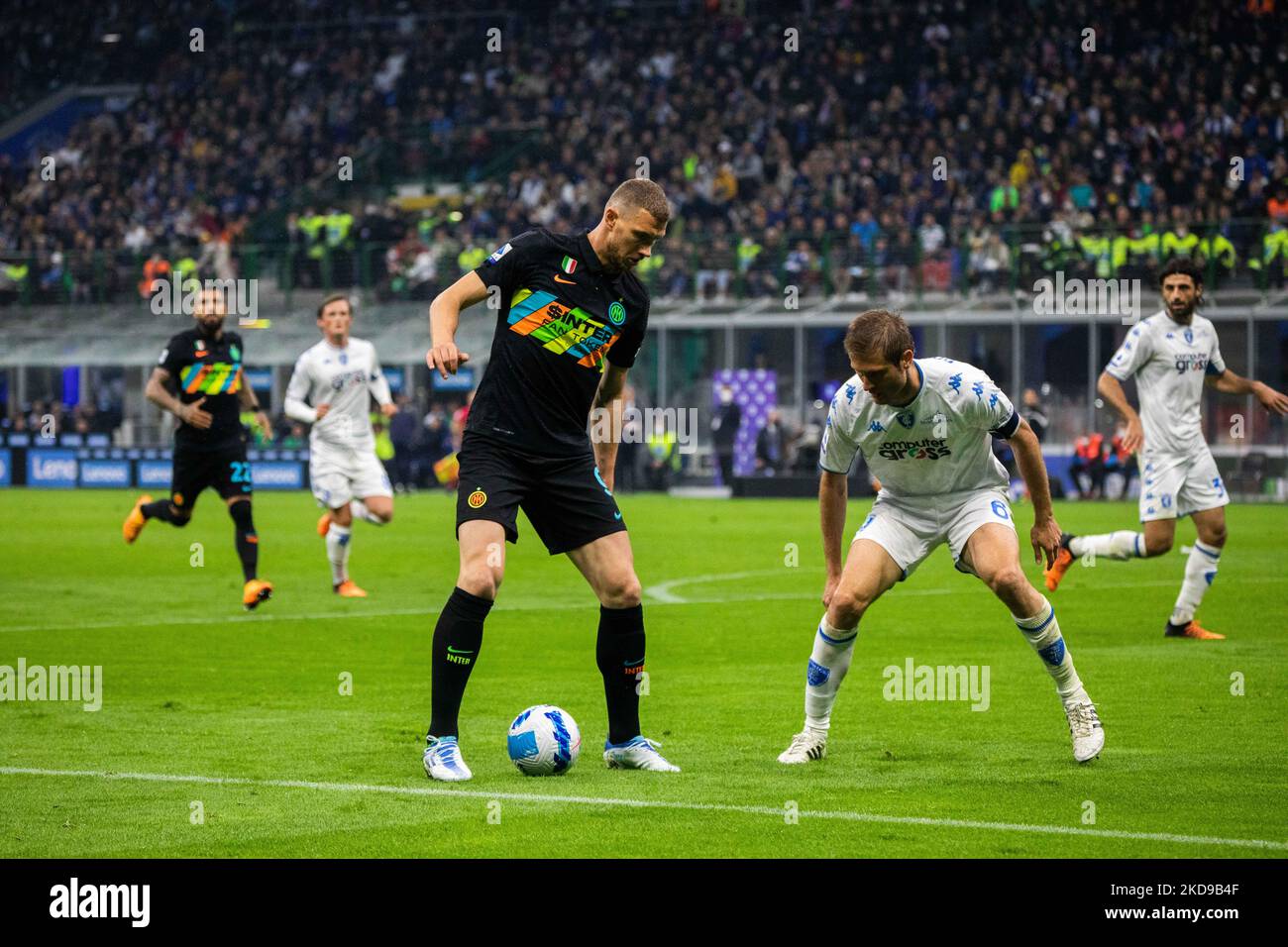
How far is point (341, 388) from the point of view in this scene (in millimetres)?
16188

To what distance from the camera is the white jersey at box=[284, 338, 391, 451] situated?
52.6 ft

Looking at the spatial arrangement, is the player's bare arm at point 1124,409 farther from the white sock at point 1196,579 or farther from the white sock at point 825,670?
the white sock at point 825,670

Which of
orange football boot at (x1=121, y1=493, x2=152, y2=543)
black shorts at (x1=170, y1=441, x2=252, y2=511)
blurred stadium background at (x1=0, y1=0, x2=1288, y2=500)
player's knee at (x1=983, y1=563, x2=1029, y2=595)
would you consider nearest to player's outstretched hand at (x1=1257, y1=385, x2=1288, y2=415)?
player's knee at (x1=983, y1=563, x2=1029, y2=595)

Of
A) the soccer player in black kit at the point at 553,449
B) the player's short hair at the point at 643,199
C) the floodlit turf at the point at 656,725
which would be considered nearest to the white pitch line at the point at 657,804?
the floodlit turf at the point at 656,725

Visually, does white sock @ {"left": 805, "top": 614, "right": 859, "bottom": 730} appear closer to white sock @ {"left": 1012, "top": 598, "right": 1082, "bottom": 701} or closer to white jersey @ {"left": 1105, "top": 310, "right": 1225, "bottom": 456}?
white sock @ {"left": 1012, "top": 598, "right": 1082, "bottom": 701}

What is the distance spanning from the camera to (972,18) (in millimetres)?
43156

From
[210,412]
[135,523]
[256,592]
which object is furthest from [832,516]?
[135,523]

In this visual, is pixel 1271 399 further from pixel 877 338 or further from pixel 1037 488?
pixel 877 338

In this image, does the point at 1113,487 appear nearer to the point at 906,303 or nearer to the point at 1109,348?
the point at 1109,348

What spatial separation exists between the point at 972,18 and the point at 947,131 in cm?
494

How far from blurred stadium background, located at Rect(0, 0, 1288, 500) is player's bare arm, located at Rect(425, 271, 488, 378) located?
27585 millimetres

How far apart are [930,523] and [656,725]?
1.86m

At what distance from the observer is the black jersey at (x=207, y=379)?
14.5m
